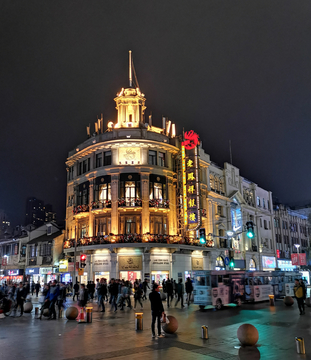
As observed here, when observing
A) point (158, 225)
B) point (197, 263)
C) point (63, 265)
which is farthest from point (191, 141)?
point (63, 265)

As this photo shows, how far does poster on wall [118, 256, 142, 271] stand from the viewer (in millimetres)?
37031

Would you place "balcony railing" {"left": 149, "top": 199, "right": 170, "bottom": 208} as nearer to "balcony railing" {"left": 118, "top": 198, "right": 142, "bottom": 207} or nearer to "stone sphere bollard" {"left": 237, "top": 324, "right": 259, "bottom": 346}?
"balcony railing" {"left": 118, "top": 198, "right": 142, "bottom": 207}

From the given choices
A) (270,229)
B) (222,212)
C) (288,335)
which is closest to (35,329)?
(288,335)

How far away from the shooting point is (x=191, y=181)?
39.8 metres

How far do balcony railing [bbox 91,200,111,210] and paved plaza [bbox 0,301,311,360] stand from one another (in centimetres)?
2202

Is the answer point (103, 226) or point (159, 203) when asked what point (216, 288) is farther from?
point (103, 226)

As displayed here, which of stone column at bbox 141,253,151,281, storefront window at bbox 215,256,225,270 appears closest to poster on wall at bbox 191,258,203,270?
storefront window at bbox 215,256,225,270

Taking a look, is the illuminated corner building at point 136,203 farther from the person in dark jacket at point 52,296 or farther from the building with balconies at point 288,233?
the building with balconies at point 288,233

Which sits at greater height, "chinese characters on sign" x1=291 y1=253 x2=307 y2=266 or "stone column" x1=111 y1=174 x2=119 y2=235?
"stone column" x1=111 y1=174 x2=119 y2=235

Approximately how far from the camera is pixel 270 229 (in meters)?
62.9

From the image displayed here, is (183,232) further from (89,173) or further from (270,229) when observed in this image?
(270,229)

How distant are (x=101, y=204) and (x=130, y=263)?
7.25m

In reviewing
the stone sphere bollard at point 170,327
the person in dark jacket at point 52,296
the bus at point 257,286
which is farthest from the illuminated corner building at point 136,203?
the stone sphere bollard at point 170,327

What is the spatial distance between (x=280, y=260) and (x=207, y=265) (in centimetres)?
2465
